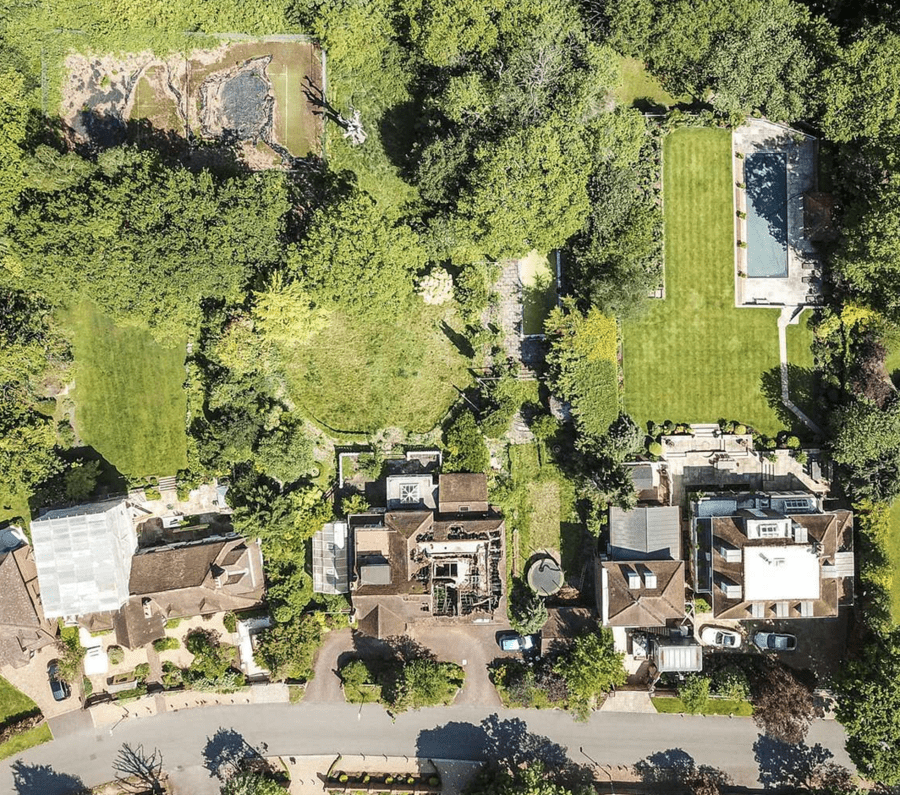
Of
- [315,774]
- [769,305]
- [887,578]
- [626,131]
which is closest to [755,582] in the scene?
[887,578]

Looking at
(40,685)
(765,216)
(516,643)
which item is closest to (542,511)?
(516,643)

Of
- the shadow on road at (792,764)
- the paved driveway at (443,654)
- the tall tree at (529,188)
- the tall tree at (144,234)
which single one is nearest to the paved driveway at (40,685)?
the paved driveway at (443,654)

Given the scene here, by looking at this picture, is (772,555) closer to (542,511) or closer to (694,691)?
(694,691)

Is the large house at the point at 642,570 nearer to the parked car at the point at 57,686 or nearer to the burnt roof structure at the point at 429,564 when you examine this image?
the burnt roof structure at the point at 429,564

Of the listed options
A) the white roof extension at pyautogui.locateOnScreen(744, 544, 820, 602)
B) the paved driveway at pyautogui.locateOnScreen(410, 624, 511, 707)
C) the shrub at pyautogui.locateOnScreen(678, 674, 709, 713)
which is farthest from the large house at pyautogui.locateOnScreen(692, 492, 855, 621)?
the paved driveway at pyautogui.locateOnScreen(410, 624, 511, 707)

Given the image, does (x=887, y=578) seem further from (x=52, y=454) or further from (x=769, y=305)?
(x=52, y=454)

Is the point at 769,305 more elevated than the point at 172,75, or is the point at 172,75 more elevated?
the point at 172,75
